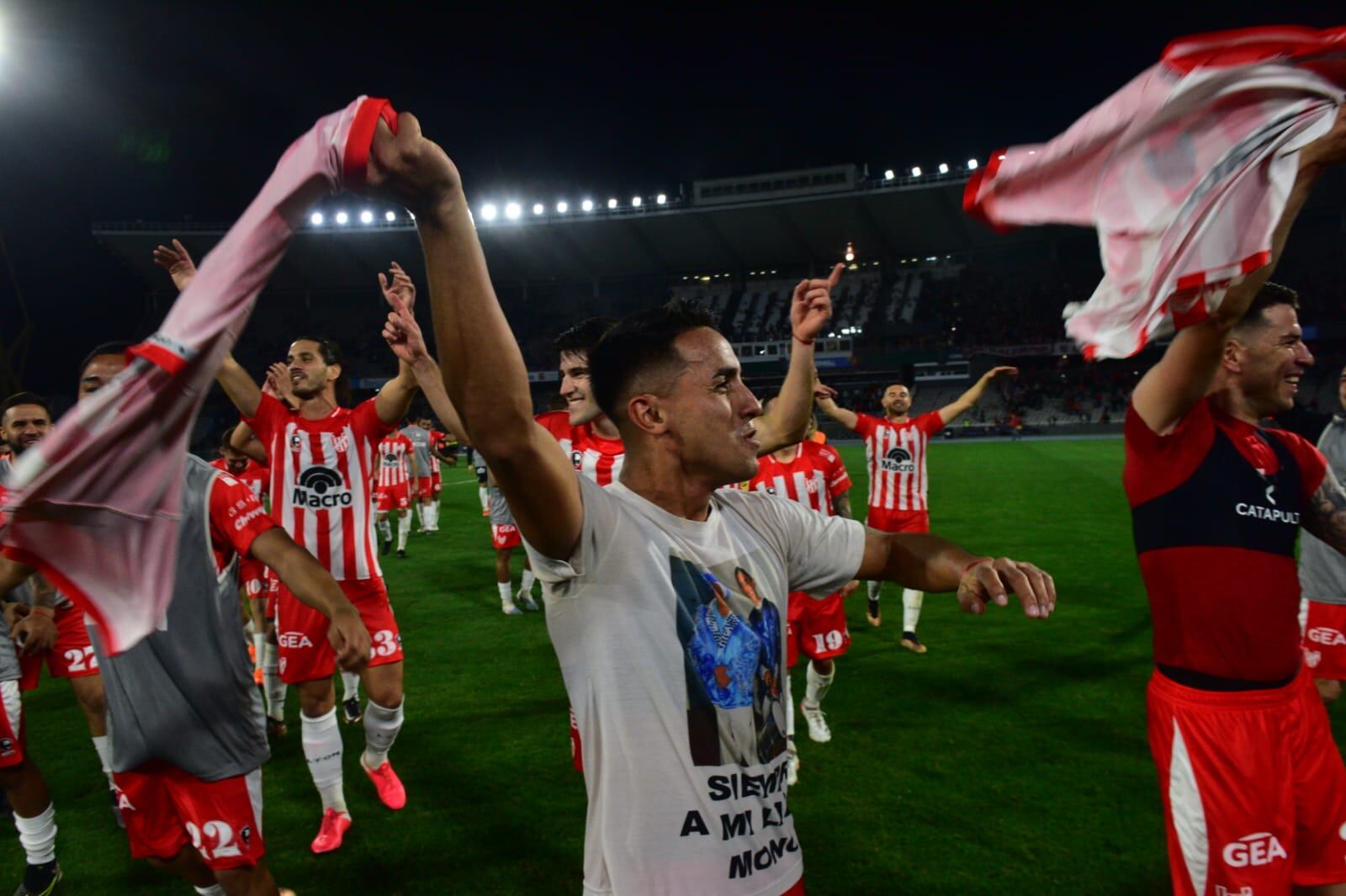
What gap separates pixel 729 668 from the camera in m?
1.93

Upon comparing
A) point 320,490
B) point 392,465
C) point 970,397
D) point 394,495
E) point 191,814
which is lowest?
point 191,814

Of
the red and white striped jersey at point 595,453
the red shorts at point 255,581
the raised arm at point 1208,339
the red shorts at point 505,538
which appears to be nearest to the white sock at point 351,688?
the red shorts at point 255,581

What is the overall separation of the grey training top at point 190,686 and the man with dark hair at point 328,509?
183 centimetres

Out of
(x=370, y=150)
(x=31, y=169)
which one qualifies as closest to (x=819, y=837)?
(x=370, y=150)

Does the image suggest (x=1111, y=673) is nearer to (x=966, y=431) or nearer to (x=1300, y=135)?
(x=1300, y=135)

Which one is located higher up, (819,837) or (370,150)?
(370,150)

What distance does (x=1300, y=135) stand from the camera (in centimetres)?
206

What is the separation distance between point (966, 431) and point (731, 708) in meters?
43.6

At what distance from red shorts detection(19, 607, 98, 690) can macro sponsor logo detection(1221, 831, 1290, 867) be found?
231 inches

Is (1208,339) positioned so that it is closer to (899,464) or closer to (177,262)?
(177,262)

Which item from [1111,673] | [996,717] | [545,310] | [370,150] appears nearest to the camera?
[370,150]

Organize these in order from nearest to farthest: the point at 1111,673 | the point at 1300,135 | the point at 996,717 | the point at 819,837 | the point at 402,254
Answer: the point at 1300,135 < the point at 819,837 < the point at 996,717 < the point at 1111,673 < the point at 402,254

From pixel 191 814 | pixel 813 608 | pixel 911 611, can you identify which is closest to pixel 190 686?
pixel 191 814

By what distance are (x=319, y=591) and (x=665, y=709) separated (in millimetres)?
1309
